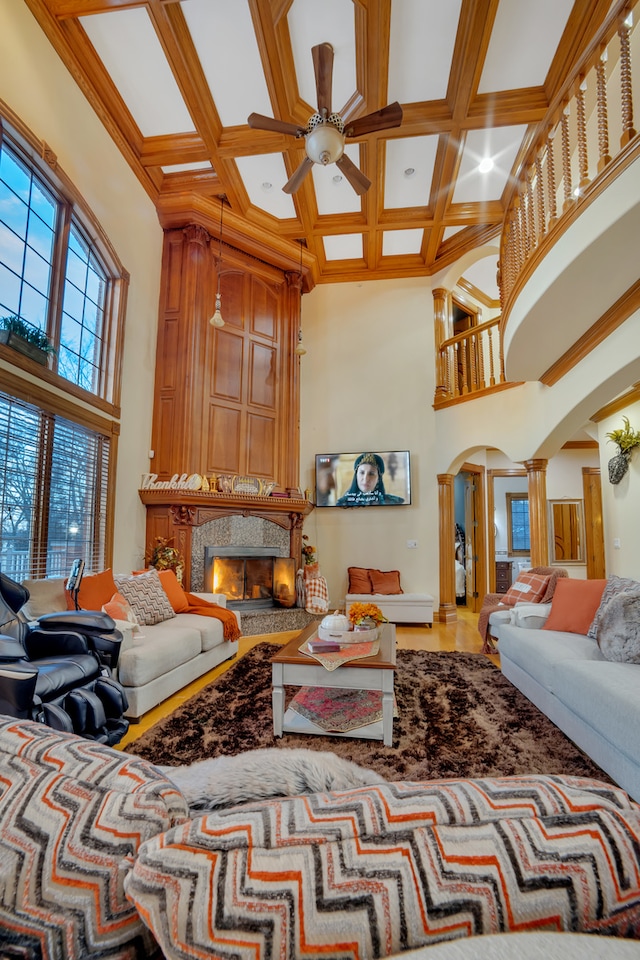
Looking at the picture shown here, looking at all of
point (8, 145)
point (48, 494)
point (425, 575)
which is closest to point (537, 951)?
point (48, 494)

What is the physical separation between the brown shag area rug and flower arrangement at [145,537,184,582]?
5.40 feet

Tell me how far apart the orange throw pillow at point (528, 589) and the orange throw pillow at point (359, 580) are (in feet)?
7.55

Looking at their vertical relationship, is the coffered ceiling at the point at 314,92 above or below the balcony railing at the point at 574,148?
above

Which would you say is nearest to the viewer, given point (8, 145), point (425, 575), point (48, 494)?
point (8, 145)

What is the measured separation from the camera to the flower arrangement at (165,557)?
4.89 meters

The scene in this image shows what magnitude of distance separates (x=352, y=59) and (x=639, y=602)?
4.78 m

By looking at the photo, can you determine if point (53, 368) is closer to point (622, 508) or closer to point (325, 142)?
point (325, 142)

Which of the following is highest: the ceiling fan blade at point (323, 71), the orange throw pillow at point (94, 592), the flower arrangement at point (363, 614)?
the ceiling fan blade at point (323, 71)

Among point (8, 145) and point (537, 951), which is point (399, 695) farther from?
point (8, 145)

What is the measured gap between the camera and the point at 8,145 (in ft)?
10.7

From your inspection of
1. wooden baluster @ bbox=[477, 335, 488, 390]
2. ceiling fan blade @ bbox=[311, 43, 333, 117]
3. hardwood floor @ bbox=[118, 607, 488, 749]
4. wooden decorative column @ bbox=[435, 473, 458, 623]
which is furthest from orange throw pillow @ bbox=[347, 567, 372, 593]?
ceiling fan blade @ bbox=[311, 43, 333, 117]

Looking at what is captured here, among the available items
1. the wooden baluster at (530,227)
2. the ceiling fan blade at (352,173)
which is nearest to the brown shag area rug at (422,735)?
the wooden baluster at (530,227)

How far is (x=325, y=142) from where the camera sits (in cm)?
341

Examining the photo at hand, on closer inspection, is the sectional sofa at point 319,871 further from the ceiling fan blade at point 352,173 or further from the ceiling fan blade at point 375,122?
the ceiling fan blade at point 352,173
